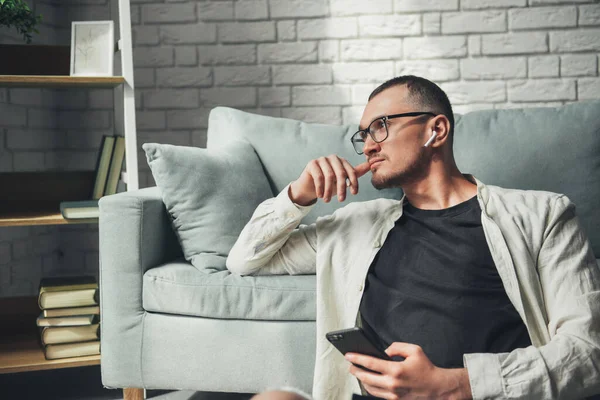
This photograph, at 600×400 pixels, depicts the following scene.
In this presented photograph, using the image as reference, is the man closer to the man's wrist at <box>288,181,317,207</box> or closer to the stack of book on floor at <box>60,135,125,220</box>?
the man's wrist at <box>288,181,317,207</box>

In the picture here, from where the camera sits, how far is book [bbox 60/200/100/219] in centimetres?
221

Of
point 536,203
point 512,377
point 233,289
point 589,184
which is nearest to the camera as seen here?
point 512,377

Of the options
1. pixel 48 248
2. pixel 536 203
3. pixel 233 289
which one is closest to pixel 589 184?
pixel 536 203

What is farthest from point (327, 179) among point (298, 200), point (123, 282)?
point (123, 282)

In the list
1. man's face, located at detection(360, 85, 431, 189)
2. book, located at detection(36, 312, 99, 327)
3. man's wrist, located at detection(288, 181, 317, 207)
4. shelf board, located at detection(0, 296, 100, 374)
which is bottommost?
shelf board, located at detection(0, 296, 100, 374)

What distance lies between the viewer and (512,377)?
1154 mm

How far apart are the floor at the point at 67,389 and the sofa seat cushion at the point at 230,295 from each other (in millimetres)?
433

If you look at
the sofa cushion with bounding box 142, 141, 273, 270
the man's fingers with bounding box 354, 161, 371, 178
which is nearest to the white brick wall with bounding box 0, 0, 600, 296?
the sofa cushion with bounding box 142, 141, 273, 270

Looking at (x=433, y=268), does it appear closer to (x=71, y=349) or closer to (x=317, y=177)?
(x=317, y=177)

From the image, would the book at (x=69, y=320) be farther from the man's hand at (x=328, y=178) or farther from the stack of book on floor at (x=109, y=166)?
the man's hand at (x=328, y=178)

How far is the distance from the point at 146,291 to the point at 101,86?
0.92 meters

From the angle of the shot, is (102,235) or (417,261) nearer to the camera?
(417,261)

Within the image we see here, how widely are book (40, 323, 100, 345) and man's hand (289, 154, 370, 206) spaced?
3.49 feet

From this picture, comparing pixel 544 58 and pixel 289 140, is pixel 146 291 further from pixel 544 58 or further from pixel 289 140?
pixel 544 58
